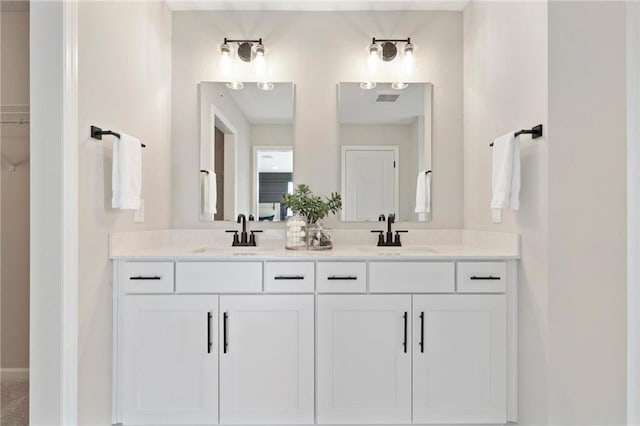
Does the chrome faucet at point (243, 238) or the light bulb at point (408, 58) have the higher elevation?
the light bulb at point (408, 58)

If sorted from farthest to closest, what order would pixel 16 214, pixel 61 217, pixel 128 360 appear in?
pixel 16 214 → pixel 128 360 → pixel 61 217

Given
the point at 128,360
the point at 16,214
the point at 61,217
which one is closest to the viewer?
the point at 61,217

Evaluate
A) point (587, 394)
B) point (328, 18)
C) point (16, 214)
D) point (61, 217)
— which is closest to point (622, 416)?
point (587, 394)

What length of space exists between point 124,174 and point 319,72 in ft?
4.67

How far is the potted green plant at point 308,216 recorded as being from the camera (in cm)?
221

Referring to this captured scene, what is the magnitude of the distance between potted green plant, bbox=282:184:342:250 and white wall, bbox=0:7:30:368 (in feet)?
5.67

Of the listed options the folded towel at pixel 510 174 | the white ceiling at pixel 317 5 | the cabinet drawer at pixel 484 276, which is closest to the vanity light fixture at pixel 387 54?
the white ceiling at pixel 317 5

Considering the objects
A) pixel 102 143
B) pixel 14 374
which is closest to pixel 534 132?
pixel 102 143

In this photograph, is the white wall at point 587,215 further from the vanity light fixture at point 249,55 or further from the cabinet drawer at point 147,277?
the cabinet drawer at point 147,277

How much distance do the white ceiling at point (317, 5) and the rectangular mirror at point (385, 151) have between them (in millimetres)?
509

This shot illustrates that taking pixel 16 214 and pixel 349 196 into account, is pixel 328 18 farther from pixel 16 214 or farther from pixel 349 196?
pixel 16 214

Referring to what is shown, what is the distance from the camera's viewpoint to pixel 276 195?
2521 mm

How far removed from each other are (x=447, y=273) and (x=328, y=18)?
186cm

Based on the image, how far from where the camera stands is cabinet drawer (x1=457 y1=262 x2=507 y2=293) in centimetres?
186
